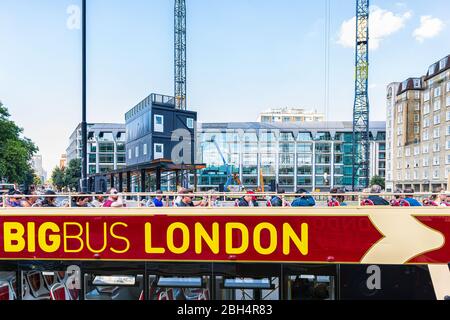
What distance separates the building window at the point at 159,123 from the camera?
125ft

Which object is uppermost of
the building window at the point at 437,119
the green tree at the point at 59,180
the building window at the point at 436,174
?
the building window at the point at 437,119

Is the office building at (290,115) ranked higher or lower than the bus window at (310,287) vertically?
higher

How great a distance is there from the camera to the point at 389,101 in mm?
67562

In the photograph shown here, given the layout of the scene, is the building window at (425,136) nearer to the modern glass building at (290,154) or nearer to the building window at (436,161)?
the building window at (436,161)

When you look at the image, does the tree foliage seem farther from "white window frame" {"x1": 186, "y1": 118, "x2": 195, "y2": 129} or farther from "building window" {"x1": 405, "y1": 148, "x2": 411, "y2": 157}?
"building window" {"x1": 405, "y1": 148, "x2": 411, "y2": 157}

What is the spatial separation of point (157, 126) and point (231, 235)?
34636mm

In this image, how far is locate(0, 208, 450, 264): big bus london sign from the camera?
15.4 feet

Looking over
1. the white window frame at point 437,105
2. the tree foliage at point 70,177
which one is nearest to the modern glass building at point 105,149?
the tree foliage at point 70,177

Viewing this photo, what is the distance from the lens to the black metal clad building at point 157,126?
37.9 meters

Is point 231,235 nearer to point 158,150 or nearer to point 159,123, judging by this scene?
point 158,150

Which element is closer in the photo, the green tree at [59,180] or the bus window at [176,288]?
the bus window at [176,288]

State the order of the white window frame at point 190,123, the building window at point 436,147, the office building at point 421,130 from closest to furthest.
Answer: the white window frame at point 190,123 → the office building at point 421,130 → the building window at point 436,147

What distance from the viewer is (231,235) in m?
4.91

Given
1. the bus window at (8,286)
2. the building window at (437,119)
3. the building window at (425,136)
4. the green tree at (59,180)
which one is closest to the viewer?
the bus window at (8,286)
